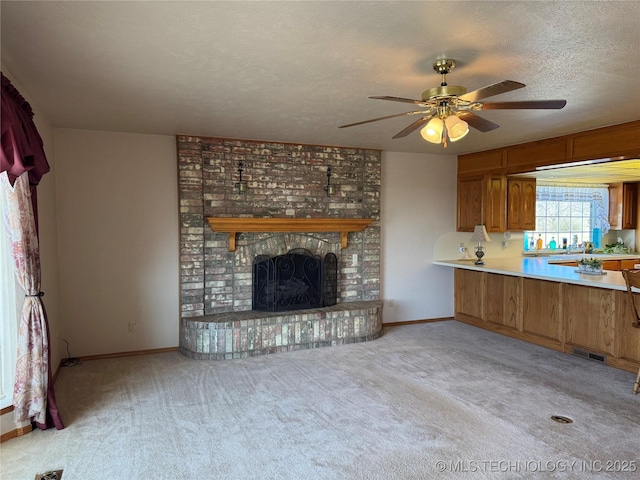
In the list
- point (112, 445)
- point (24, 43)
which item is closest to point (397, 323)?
point (112, 445)

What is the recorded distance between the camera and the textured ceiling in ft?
6.68

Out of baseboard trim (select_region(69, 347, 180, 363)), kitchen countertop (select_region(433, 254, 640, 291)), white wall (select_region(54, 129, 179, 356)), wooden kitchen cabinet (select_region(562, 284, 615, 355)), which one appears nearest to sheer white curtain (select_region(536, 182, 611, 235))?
kitchen countertop (select_region(433, 254, 640, 291))

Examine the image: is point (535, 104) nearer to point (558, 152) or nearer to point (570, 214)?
point (558, 152)

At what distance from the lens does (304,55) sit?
8.36ft

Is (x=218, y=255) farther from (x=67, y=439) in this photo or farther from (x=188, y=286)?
(x=67, y=439)

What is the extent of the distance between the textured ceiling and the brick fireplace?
1.06 m

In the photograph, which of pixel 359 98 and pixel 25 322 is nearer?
pixel 25 322

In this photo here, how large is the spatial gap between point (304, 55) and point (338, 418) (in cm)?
246

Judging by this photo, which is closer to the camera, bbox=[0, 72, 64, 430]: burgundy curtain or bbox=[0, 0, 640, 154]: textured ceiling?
bbox=[0, 0, 640, 154]: textured ceiling

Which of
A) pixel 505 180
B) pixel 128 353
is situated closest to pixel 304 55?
pixel 128 353

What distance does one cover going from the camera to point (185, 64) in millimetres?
2680

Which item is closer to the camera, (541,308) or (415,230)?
(541,308)

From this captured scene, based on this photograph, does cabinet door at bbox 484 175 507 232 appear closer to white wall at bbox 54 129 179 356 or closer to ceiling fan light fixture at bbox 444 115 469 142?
ceiling fan light fixture at bbox 444 115 469 142

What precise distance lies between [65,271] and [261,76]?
315cm
